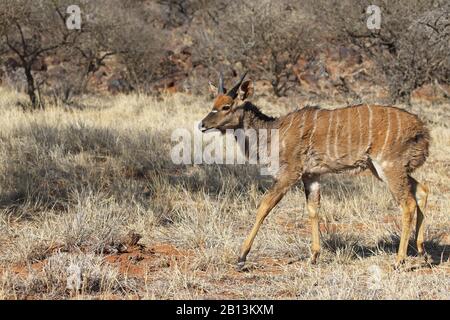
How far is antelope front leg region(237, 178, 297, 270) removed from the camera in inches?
227

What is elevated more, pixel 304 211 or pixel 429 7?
pixel 429 7

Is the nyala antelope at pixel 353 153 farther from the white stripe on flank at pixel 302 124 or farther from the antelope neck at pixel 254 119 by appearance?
the antelope neck at pixel 254 119

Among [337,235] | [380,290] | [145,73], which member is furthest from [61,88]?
[380,290]

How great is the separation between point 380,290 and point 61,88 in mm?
15712

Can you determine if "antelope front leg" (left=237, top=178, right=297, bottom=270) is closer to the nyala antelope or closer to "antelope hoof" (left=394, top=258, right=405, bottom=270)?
the nyala antelope

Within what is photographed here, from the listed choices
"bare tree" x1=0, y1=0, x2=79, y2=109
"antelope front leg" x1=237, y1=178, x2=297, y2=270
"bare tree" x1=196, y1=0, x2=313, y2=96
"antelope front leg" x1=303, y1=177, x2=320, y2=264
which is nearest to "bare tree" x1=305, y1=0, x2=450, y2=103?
"bare tree" x1=196, y1=0, x2=313, y2=96

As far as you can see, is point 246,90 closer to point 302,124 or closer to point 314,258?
point 302,124

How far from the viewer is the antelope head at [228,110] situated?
6.62 m

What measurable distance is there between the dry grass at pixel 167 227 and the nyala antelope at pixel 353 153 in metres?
0.41

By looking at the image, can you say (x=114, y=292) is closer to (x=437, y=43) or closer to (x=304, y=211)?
(x=304, y=211)

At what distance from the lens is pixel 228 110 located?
6.64 meters

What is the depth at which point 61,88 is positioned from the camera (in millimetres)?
19234

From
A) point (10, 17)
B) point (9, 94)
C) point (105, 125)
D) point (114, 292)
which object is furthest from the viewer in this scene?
point (9, 94)

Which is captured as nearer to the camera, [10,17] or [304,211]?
[304,211]
